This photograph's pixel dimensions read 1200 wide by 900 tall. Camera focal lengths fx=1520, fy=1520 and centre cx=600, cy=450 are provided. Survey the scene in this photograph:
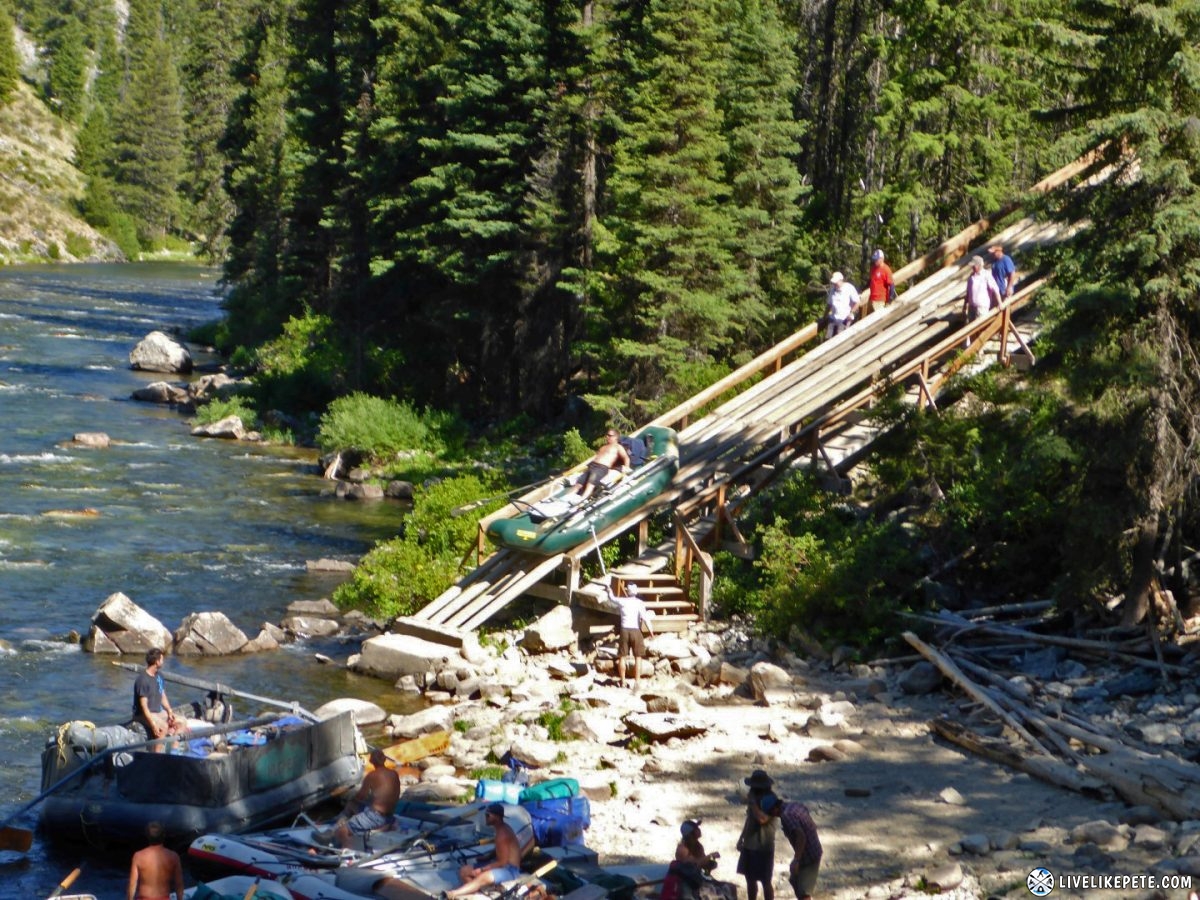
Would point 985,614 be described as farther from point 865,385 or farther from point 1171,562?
point 865,385

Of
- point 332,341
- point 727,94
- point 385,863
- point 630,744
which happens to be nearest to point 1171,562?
point 630,744

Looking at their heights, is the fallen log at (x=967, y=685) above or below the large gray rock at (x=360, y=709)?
above

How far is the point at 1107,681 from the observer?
1772 centimetres

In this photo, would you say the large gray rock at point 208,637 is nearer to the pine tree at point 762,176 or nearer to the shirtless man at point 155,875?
the shirtless man at point 155,875

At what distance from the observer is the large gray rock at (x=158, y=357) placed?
57000mm

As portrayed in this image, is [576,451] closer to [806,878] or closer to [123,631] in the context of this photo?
[123,631]

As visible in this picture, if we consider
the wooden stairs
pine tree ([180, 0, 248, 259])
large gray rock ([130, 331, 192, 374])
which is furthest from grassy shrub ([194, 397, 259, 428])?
pine tree ([180, 0, 248, 259])

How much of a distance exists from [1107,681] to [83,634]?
1531 centimetres

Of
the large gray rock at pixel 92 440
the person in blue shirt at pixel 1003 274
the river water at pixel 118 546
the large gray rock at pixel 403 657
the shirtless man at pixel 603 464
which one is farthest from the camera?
the large gray rock at pixel 92 440

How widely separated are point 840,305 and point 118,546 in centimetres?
1478

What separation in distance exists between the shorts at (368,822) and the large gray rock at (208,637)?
9.33 meters

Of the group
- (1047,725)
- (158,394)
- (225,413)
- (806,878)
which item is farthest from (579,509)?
(158,394)

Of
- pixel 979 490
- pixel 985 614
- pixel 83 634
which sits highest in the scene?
pixel 979 490

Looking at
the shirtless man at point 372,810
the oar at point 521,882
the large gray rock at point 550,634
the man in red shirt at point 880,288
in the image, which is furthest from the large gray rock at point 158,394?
the oar at point 521,882
